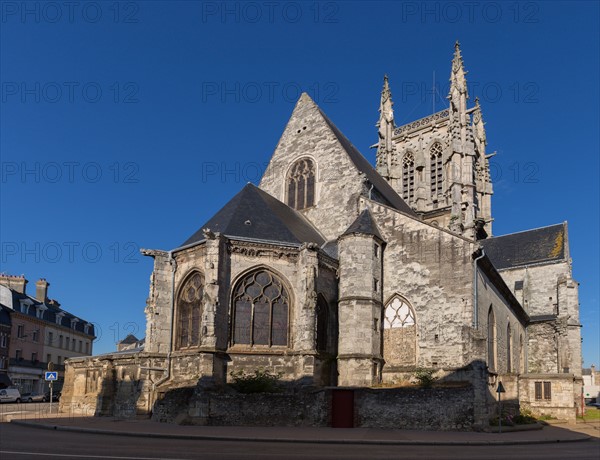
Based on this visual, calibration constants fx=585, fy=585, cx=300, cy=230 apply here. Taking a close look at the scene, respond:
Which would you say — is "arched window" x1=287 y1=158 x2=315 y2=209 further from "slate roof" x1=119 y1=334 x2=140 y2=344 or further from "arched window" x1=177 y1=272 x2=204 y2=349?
"slate roof" x1=119 y1=334 x2=140 y2=344

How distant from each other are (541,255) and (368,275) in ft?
66.8

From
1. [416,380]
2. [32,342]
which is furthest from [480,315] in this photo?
[32,342]

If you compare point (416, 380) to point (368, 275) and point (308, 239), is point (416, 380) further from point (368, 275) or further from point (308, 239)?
point (308, 239)

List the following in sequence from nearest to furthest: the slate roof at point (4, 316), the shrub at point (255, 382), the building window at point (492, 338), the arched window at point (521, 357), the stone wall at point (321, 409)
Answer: the stone wall at point (321, 409) → the shrub at point (255, 382) → the building window at point (492, 338) → the arched window at point (521, 357) → the slate roof at point (4, 316)

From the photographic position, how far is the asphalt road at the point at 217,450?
10648 millimetres

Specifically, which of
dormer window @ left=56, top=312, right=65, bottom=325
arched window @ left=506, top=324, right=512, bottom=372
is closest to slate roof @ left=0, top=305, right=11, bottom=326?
dormer window @ left=56, top=312, right=65, bottom=325

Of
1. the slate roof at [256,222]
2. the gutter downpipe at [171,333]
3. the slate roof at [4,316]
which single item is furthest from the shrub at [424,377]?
the slate roof at [4,316]

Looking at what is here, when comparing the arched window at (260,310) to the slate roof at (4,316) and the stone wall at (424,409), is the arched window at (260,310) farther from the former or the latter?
the slate roof at (4,316)

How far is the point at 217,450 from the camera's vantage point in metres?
11.9

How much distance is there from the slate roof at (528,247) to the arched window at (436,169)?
5.27m

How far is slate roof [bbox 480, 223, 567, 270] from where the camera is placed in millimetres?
36844

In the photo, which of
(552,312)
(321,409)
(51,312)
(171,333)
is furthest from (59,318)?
(321,409)

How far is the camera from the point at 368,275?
21328 millimetres

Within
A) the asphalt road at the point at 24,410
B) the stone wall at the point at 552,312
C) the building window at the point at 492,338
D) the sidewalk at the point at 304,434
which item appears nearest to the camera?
the sidewalk at the point at 304,434
